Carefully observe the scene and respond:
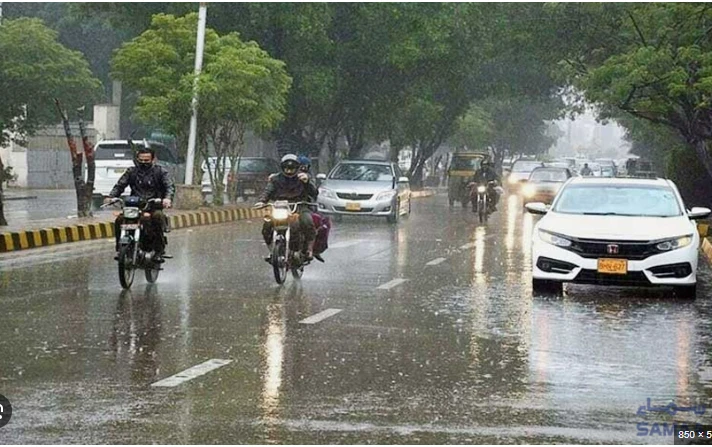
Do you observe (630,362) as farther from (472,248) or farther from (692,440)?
(472,248)

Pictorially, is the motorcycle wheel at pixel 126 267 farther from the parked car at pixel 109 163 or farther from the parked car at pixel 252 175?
the parked car at pixel 252 175

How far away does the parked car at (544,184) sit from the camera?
42.6m

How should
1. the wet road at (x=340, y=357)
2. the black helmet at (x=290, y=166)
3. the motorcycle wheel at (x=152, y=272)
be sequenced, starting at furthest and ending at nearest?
the black helmet at (x=290, y=166) → the motorcycle wheel at (x=152, y=272) → the wet road at (x=340, y=357)

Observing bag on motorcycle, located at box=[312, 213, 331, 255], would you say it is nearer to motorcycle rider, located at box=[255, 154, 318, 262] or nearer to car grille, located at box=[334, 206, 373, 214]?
motorcycle rider, located at box=[255, 154, 318, 262]

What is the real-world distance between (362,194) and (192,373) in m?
23.5

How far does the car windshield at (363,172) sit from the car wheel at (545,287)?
18.3 metres

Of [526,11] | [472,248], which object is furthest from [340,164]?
[526,11]

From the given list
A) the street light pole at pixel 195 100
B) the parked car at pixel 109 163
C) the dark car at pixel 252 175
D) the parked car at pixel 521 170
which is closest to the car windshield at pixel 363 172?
the street light pole at pixel 195 100

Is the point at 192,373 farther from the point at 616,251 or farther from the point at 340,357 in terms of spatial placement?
the point at 616,251

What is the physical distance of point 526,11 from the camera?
50.2 meters

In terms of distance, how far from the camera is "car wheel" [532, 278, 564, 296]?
16078 mm

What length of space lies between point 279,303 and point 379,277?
143 inches

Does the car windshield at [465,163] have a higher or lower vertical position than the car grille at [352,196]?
higher

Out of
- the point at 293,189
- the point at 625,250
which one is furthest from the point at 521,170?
the point at 625,250
